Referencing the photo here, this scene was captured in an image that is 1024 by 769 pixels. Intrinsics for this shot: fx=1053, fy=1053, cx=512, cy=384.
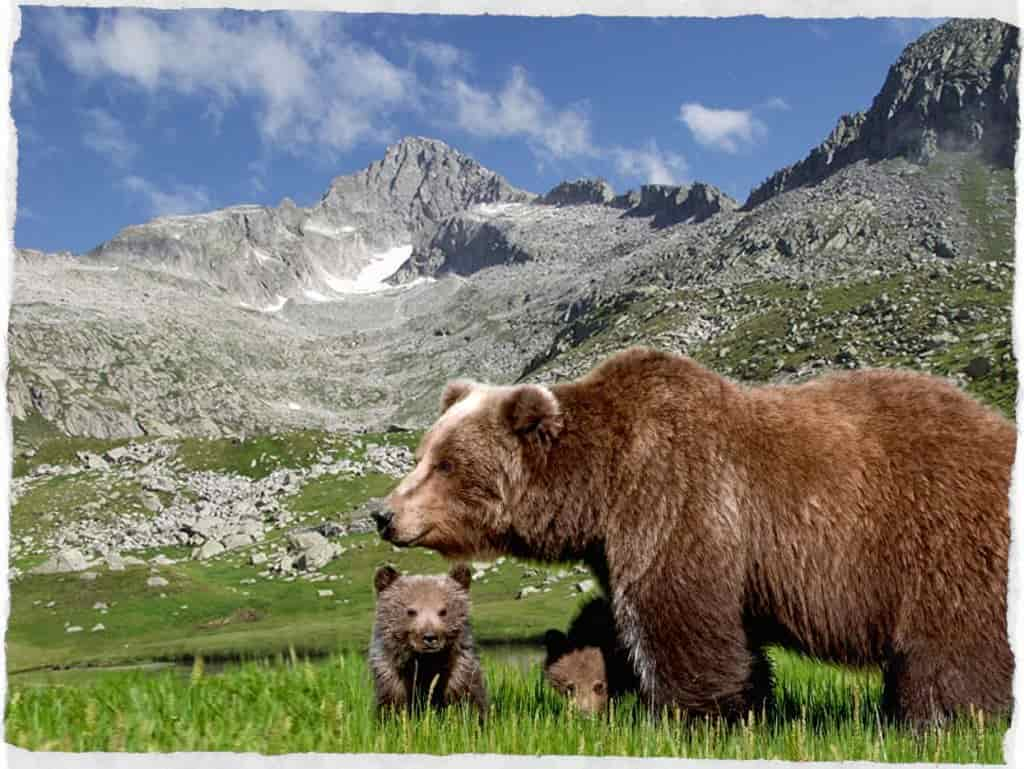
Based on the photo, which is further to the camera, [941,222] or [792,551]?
[941,222]

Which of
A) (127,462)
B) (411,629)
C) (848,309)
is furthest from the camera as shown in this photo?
(848,309)

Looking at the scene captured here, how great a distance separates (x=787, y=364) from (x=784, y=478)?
86.9 m

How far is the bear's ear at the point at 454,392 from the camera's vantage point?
26.5 ft

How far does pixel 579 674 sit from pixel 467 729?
76.9 inches

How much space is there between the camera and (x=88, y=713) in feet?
22.7

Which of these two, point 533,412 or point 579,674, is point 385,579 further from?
point 533,412

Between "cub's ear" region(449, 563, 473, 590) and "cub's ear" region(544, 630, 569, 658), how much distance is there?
1053 mm

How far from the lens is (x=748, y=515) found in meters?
6.66

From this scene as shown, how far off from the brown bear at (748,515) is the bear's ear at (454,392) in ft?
2.24

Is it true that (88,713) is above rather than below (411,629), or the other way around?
below

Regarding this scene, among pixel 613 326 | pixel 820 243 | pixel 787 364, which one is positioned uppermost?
pixel 820 243

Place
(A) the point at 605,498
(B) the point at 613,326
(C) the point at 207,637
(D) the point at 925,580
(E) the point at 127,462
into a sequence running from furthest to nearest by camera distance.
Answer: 1. (B) the point at 613,326
2. (E) the point at 127,462
3. (C) the point at 207,637
4. (A) the point at 605,498
5. (D) the point at 925,580

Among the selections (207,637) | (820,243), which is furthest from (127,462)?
(820,243)

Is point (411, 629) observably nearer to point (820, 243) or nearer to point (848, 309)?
point (848, 309)
